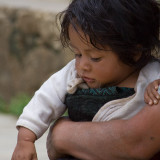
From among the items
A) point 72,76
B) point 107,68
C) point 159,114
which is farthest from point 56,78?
point 159,114

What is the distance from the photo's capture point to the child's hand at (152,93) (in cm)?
270

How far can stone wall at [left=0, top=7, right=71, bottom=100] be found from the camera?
8016 millimetres

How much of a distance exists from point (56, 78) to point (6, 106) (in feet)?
15.9

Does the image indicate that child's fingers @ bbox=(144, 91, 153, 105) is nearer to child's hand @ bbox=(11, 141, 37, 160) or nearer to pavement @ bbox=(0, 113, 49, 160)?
child's hand @ bbox=(11, 141, 37, 160)

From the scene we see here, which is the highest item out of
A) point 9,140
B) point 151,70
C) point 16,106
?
point 151,70

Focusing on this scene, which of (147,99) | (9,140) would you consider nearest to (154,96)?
→ (147,99)

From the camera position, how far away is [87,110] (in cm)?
302

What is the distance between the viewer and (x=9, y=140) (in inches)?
222

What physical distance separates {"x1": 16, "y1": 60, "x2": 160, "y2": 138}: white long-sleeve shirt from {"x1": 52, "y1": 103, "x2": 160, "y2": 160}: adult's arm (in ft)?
0.29

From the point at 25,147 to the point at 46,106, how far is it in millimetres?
243

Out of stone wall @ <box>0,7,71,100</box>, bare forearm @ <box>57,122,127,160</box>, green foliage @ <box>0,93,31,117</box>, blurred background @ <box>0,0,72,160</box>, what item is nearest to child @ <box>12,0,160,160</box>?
bare forearm @ <box>57,122,127,160</box>

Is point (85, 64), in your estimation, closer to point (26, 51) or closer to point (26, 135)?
point (26, 135)

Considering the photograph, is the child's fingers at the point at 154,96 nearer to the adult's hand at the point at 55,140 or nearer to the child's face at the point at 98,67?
the child's face at the point at 98,67

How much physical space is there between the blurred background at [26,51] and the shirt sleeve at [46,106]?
13.8ft
